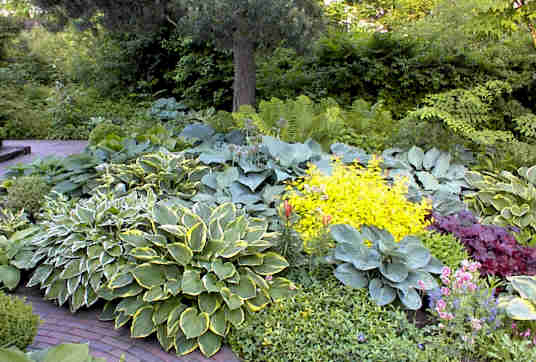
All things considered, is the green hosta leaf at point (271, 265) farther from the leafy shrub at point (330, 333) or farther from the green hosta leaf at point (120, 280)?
the green hosta leaf at point (120, 280)

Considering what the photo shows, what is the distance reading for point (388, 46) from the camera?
8.55 meters

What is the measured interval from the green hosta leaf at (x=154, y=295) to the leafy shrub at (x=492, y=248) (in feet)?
7.17

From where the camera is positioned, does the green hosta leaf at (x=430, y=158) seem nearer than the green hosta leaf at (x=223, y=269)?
No

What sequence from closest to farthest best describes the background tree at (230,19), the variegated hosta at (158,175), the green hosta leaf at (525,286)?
the green hosta leaf at (525,286)
the variegated hosta at (158,175)
the background tree at (230,19)

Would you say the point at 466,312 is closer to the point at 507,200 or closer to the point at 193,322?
the point at 193,322

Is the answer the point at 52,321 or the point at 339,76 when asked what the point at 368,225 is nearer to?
the point at 52,321

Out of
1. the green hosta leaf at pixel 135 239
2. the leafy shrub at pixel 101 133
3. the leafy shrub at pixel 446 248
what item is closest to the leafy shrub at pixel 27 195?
the leafy shrub at pixel 101 133

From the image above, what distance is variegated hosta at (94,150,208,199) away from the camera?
400cm

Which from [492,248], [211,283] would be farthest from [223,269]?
[492,248]

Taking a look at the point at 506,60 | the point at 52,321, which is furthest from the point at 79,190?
the point at 506,60

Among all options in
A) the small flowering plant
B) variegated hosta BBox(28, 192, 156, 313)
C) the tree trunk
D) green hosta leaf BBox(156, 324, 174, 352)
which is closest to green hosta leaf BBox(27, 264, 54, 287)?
variegated hosta BBox(28, 192, 156, 313)

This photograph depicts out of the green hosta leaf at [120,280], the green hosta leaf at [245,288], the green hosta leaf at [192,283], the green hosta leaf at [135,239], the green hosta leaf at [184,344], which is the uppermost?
the green hosta leaf at [135,239]

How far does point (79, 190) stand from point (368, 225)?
9.66 ft

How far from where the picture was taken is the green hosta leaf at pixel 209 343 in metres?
2.50
